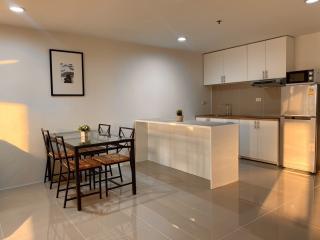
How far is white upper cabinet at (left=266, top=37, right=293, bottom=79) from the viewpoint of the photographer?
4344 mm

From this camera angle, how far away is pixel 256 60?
479cm

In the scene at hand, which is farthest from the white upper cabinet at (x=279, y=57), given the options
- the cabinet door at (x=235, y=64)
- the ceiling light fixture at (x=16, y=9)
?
the ceiling light fixture at (x=16, y=9)

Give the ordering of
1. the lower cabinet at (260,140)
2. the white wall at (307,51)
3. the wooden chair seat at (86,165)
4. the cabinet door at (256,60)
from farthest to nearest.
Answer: the cabinet door at (256,60) < the lower cabinet at (260,140) < the white wall at (307,51) < the wooden chair seat at (86,165)

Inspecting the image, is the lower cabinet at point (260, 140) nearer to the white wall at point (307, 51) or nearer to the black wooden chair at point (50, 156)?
the white wall at point (307, 51)

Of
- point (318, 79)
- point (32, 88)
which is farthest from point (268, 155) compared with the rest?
Answer: point (32, 88)

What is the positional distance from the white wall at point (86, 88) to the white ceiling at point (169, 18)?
30 centimetres

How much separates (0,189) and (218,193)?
3100 millimetres

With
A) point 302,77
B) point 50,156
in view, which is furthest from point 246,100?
point 50,156

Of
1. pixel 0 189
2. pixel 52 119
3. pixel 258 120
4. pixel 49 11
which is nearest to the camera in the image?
pixel 49 11

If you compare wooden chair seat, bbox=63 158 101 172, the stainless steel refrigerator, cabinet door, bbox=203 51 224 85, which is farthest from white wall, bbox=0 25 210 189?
the stainless steel refrigerator

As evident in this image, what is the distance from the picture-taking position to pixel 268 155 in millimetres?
4578

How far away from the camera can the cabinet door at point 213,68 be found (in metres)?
5.55

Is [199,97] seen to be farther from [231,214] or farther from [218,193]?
[231,214]

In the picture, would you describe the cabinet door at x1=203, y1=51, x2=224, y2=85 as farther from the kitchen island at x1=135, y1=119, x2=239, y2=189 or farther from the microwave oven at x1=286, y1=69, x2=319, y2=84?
the kitchen island at x1=135, y1=119, x2=239, y2=189
